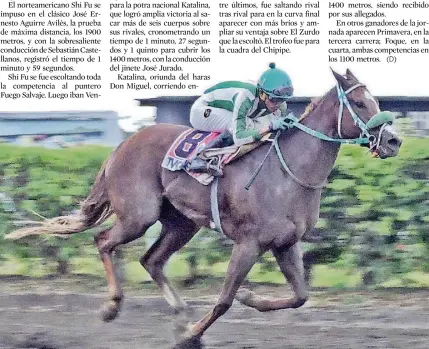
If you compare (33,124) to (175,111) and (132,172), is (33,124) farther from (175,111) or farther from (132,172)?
(132,172)

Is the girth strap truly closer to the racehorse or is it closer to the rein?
the racehorse

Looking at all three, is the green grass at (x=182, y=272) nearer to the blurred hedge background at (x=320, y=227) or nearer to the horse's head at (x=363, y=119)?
the blurred hedge background at (x=320, y=227)

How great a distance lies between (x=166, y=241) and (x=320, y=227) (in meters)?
1.28

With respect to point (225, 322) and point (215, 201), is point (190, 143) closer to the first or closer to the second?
point (215, 201)

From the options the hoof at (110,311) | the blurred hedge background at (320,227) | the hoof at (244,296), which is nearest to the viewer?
the hoof at (244,296)

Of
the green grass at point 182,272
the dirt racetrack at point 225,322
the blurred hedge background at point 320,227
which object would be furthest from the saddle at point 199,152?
the green grass at point 182,272

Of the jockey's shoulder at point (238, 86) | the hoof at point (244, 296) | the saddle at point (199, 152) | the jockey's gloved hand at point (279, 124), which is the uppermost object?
the jockey's shoulder at point (238, 86)

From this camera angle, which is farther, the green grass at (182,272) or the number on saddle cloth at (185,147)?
the green grass at (182,272)

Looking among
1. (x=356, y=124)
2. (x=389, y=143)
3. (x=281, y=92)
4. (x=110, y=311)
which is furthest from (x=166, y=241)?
(x=389, y=143)

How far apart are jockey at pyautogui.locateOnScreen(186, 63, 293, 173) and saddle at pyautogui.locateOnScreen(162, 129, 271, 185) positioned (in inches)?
1.5

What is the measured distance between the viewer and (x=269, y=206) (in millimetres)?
4543

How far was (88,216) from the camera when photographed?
5688mm

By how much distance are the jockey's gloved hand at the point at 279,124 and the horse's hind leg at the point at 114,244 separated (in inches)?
45.9

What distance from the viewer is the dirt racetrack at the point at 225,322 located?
4.98 m
